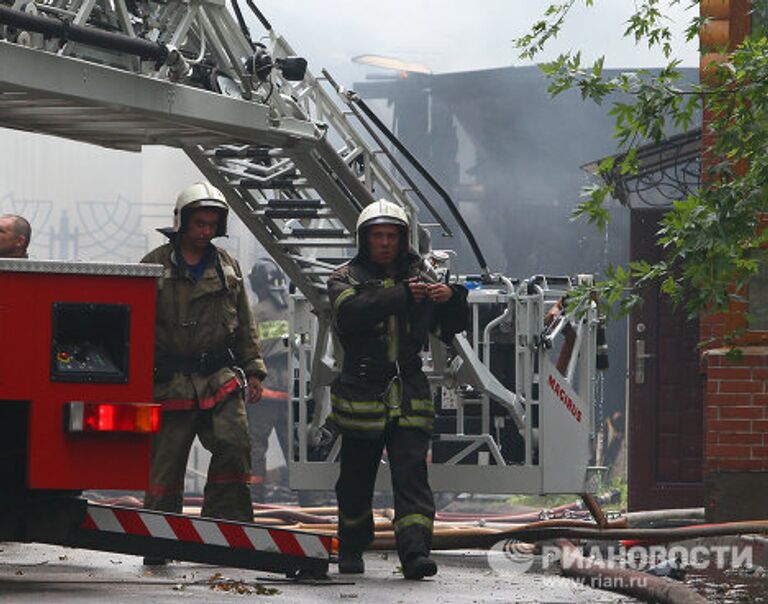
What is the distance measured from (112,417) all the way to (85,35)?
1580 mm

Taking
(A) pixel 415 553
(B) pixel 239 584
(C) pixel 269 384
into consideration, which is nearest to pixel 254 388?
(A) pixel 415 553

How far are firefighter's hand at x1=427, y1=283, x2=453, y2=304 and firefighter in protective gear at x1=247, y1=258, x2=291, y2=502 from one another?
941cm

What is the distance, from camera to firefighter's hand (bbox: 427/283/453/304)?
28.5ft

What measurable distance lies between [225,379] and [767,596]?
2452 millimetres

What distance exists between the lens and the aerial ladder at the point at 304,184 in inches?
316

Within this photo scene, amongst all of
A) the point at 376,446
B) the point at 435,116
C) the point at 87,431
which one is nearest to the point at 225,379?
the point at 376,446

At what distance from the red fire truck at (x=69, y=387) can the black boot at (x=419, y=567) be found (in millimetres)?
1769

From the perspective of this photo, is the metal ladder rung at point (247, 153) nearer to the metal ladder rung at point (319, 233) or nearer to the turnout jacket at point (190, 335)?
the metal ladder rung at point (319, 233)

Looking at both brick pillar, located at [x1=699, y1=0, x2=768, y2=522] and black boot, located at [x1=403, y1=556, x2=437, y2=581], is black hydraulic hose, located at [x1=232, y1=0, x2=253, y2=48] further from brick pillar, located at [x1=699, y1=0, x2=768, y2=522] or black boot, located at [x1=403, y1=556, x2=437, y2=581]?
brick pillar, located at [x1=699, y1=0, x2=768, y2=522]

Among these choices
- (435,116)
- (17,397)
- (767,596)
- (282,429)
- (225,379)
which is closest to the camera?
(17,397)

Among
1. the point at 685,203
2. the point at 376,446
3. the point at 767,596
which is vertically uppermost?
the point at 685,203

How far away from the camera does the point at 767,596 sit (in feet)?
26.9

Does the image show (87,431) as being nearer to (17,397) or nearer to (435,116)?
(17,397)

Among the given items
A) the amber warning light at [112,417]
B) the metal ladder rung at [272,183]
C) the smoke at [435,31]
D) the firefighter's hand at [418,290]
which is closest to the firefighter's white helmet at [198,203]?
the firefighter's hand at [418,290]
